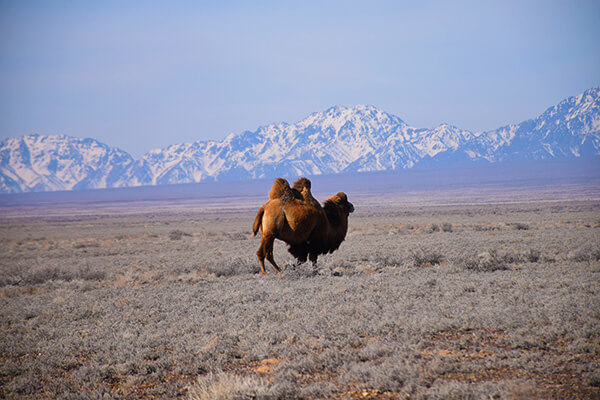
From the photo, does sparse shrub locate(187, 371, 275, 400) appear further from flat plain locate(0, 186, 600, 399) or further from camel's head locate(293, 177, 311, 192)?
camel's head locate(293, 177, 311, 192)

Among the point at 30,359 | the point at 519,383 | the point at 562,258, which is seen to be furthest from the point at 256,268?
the point at 519,383

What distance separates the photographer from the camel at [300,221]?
1080 cm

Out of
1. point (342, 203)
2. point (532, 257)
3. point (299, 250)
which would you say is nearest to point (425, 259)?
point (532, 257)

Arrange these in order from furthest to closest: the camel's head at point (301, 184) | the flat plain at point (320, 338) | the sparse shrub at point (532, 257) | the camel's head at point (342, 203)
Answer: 1. the sparse shrub at point (532, 257)
2. the camel's head at point (342, 203)
3. the camel's head at point (301, 184)
4. the flat plain at point (320, 338)

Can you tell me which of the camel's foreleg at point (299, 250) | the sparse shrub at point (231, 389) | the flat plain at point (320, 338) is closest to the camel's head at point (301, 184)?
the camel's foreleg at point (299, 250)

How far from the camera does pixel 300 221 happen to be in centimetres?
1068

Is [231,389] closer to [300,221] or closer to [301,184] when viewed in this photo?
[300,221]

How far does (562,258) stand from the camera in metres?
13.6

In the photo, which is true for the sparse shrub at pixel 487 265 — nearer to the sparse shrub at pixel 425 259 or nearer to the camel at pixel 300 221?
the sparse shrub at pixel 425 259

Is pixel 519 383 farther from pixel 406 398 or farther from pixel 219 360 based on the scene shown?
pixel 219 360

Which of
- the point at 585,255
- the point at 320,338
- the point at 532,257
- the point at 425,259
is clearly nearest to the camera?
the point at 320,338

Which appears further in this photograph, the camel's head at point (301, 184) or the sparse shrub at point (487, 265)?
the sparse shrub at point (487, 265)

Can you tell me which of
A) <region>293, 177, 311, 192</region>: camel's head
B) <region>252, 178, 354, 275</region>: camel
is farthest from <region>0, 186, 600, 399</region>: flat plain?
<region>293, 177, 311, 192</region>: camel's head

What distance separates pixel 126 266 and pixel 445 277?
501 inches
